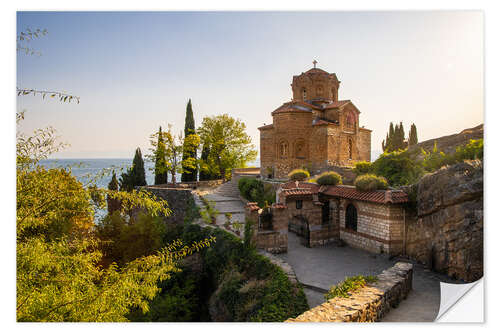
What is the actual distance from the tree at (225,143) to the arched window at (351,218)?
47.8 feet

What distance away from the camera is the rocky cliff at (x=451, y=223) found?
5215mm

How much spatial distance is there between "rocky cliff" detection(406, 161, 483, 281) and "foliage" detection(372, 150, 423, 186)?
300cm

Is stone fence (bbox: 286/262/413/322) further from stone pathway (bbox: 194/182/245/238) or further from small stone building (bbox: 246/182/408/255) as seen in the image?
stone pathway (bbox: 194/182/245/238)

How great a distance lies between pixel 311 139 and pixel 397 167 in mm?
6899

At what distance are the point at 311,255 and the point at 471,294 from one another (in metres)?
4.35

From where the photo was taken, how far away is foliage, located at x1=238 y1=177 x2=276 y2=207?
544 inches

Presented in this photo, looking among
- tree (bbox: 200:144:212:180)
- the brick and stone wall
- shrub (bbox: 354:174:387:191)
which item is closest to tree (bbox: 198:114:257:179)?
tree (bbox: 200:144:212:180)

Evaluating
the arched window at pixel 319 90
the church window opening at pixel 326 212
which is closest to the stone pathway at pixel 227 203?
the church window opening at pixel 326 212

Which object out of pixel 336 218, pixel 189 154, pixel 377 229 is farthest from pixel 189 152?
pixel 377 229
